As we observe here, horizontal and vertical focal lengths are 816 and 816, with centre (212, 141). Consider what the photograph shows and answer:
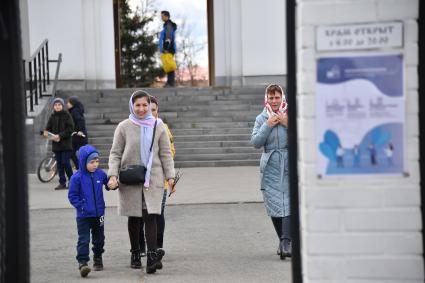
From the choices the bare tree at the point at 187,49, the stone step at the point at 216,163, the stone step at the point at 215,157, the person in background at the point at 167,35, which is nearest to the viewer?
the stone step at the point at 216,163

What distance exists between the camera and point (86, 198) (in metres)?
7.12

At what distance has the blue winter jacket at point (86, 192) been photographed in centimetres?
711

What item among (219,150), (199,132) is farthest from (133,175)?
(199,132)

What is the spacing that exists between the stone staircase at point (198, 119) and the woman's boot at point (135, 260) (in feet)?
29.9

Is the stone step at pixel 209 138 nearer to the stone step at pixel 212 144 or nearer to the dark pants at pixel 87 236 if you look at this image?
the stone step at pixel 212 144

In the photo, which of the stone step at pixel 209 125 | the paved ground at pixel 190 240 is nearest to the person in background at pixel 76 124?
the paved ground at pixel 190 240

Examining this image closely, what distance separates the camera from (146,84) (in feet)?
117

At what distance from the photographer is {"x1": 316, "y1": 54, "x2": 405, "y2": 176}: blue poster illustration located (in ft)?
12.4

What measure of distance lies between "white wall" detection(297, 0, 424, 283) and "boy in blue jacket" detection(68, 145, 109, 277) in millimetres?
3580

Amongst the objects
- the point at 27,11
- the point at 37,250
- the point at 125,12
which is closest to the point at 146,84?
the point at 125,12

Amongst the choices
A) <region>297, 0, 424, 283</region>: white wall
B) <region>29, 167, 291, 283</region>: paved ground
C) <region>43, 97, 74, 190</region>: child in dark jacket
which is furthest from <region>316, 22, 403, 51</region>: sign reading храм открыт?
<region>43, 97, 74, 190</region>: child in dark jacket

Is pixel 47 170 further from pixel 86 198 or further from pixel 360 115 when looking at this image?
pixel 360 115

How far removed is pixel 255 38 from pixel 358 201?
17984 millimetres

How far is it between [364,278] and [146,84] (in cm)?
3214
